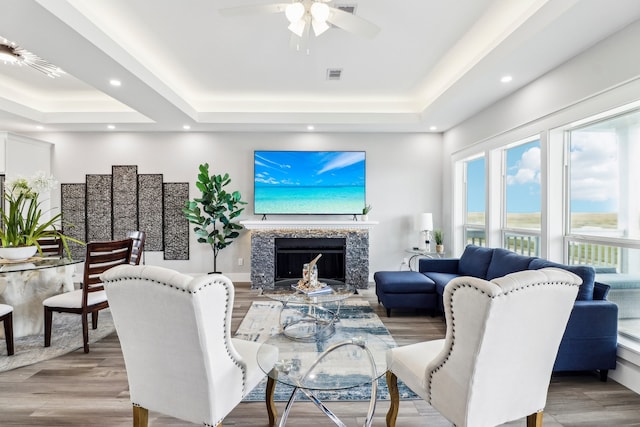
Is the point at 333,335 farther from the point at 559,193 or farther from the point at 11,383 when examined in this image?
the point at 559,193

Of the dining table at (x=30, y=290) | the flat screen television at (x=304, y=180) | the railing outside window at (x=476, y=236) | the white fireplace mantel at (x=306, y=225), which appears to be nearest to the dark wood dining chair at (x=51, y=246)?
the dining table at (x=30, y=290)

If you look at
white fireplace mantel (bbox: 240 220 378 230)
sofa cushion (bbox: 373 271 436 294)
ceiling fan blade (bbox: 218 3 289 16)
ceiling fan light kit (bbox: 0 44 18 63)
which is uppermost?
ceiling fan light kit (bbox: 0 44 18 63)

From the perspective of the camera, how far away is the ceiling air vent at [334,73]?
3900 millimetres

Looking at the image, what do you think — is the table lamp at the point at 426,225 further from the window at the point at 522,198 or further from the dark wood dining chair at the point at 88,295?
the dark wood dining chair at the point at 88,295

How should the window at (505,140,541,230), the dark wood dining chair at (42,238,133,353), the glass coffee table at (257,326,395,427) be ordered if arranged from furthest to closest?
1. the window at (505,140,541,230)
2. the dark wood dining chair at (42,238,133,353)
3. the glass coffee table at (257,326,395,427)

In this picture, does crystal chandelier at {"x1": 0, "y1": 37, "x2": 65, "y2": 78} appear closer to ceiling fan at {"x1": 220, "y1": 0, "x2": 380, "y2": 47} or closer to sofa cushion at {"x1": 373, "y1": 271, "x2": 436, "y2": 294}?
ceiling fan at {"x1": 220, "y1": 0, "x2": 380, "y2": 47}

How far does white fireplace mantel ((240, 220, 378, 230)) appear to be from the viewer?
17.1 ft

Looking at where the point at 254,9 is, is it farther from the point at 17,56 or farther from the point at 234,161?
the point at 234,161

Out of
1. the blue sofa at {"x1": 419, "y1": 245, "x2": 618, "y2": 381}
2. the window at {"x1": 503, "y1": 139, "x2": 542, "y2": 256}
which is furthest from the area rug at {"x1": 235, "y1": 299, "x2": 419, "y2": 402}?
the window at {"x1": 503, "y1": 139, "x2": 542, "y2": 256}

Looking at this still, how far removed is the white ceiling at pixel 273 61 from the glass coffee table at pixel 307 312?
2.46 meters

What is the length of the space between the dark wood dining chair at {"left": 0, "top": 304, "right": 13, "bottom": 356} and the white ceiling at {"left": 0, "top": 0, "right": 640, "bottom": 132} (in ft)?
7.10

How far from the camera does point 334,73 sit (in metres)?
4.00

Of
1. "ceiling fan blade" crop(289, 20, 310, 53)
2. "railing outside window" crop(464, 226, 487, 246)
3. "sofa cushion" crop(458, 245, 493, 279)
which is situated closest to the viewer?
"ceiling fan blade" crop(289, 20, 310, 53)

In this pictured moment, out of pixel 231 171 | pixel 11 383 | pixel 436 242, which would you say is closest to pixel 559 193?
pixel 436 242
